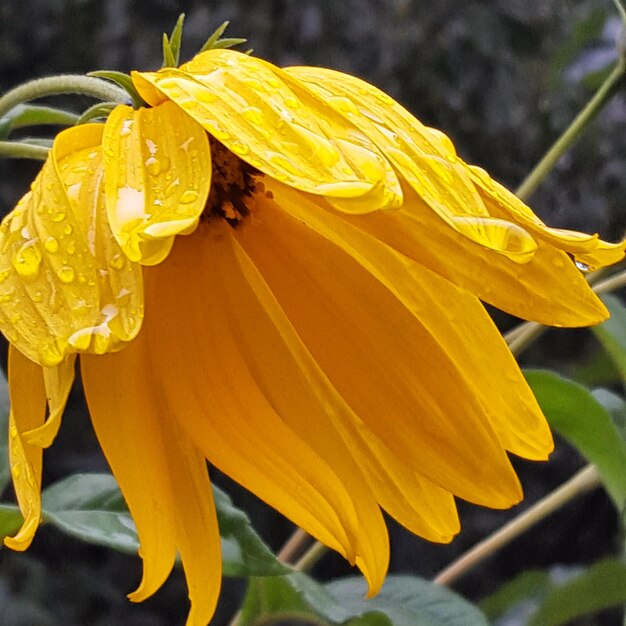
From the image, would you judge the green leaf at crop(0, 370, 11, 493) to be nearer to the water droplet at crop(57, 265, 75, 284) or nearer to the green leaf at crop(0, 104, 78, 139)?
the green leaf at crop(0, 104, 78, 139)

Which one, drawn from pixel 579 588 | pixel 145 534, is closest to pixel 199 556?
pixel 145 534

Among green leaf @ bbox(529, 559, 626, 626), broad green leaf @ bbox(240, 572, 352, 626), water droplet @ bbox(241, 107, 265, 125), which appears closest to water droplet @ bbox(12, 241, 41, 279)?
water droplet @ bbox(241, 107, 265, 125)

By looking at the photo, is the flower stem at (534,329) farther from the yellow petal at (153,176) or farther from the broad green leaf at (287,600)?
the yellow petal at (153,176)

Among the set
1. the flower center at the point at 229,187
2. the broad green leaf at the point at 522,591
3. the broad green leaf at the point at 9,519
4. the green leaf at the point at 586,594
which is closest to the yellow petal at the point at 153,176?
the flower center at the point at 229,187

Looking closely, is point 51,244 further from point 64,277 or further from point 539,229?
point 539,229

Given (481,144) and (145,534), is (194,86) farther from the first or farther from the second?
(481,144)

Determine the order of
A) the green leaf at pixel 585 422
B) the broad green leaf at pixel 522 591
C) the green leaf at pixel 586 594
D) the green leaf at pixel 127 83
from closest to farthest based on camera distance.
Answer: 1. the green leaf at pixel 127 83
2. the green leaf at pixel 585 422
3. the green leaf at pixel 586 594
4. the broad green leaf at pixel 522 591
